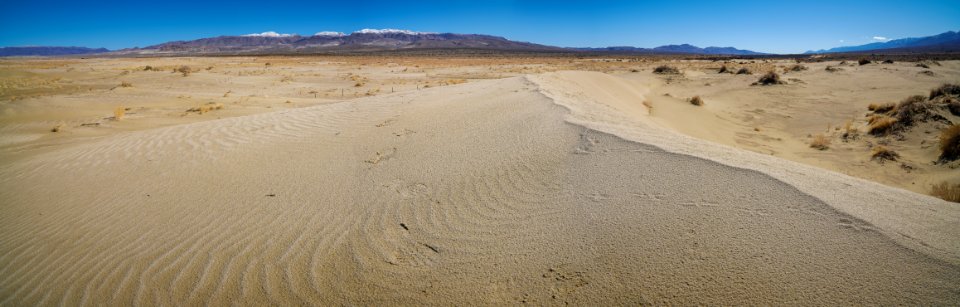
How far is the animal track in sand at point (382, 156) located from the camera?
15.4 feet

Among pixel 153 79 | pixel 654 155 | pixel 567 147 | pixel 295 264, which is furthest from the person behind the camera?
pixel 153 79

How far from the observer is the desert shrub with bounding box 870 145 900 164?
19.1 feet

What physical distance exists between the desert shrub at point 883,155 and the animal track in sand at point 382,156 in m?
7.04

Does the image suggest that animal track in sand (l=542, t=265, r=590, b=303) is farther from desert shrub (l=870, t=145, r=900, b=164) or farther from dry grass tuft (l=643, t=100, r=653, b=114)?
dry grass tuft (l=643, t=100, r=653, b=114)

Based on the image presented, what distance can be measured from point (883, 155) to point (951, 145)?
0.68 meters

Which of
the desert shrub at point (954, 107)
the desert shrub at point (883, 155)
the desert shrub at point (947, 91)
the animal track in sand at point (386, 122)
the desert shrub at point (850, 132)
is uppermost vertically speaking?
the desert shrub at point (947, 91)

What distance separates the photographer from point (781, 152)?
6527 mm

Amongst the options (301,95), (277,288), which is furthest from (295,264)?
(301,95)

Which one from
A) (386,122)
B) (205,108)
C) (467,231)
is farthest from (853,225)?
(205,108)

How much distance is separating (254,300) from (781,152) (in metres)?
7.69

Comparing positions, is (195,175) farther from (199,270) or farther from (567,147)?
(567,147)

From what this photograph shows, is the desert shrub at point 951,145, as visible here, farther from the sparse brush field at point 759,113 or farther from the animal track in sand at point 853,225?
the animal track in sand at point 853,225

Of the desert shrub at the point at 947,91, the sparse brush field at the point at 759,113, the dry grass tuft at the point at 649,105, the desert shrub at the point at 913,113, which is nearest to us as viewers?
the sparse brush field at the point at 759,113

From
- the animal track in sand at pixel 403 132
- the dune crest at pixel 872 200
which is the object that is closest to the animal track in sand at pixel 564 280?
the dune crest at pixel 872 200
